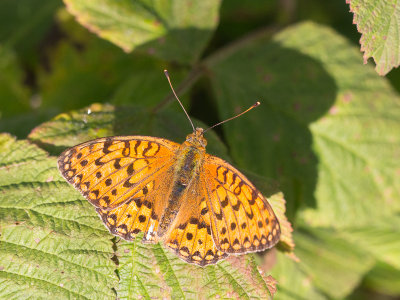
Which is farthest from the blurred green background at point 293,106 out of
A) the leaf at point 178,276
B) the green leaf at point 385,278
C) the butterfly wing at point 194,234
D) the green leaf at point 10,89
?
the green leaf at point 385,278

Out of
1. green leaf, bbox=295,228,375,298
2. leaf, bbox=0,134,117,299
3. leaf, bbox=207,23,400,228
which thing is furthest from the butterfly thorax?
green leaf, bbox=295,228,375,298

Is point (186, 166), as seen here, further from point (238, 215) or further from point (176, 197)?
point (238, 215)

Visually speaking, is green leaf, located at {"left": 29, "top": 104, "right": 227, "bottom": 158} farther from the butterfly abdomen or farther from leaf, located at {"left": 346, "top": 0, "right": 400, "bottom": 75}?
leaf, located at {"left": 346, "top": 0, "right": 400, "bottom": 75}

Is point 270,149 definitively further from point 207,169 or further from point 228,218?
point 228,218

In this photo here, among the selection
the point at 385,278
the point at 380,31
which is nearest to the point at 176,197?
the point at 380,31

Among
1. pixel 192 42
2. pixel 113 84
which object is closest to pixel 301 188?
pixel 192 42

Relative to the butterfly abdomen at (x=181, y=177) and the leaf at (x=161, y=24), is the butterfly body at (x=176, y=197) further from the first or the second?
the leaf at (x=161, y=24)
